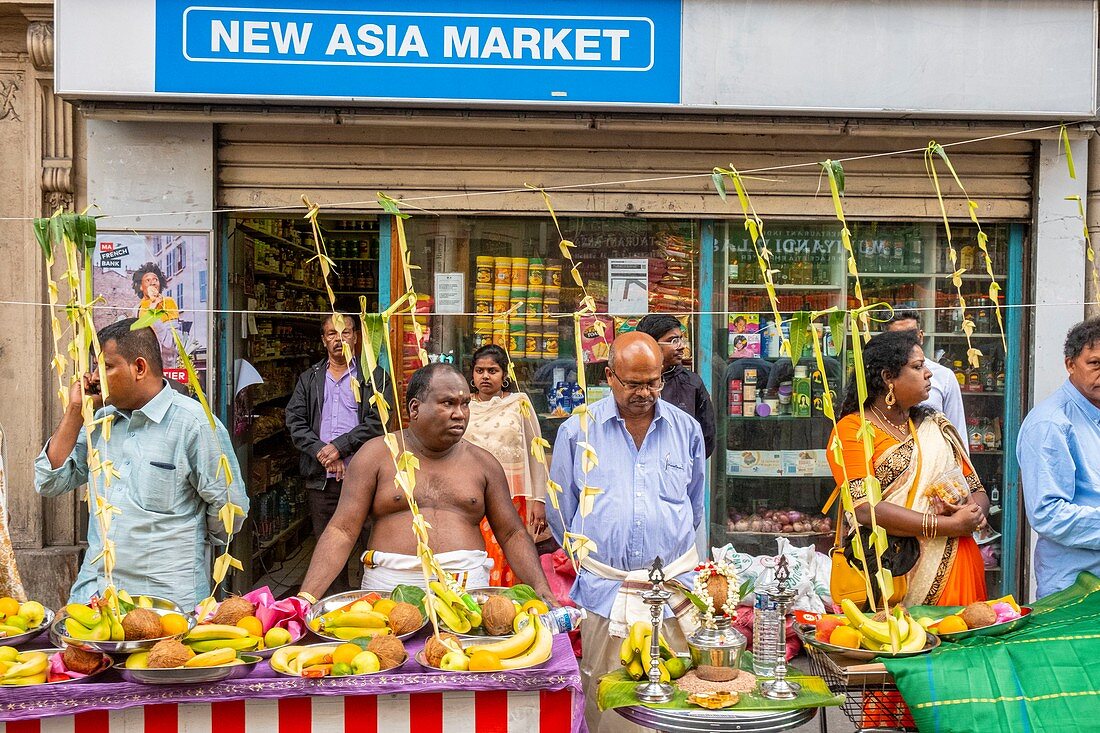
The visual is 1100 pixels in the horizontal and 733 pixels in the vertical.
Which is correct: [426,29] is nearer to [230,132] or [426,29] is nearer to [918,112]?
[230,132]

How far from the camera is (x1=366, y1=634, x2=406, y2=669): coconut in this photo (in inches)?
120

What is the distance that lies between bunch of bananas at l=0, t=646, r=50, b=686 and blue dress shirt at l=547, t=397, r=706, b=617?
6.00ft

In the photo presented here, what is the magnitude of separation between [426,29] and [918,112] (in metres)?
2.97

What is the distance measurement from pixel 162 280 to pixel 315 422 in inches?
49.3

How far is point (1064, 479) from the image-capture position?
391cm

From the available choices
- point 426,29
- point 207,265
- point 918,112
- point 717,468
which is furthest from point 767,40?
point 207,265

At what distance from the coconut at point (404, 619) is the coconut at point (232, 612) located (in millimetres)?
465

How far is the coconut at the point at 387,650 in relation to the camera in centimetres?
304

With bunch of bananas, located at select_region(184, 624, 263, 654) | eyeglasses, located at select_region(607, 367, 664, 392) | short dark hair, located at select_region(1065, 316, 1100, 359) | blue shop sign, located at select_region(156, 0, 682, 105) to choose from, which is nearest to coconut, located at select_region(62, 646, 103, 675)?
A: bunch of bananas, located at select_region(184, 624, 263, 654)

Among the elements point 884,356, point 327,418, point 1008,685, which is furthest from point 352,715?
point 327,418

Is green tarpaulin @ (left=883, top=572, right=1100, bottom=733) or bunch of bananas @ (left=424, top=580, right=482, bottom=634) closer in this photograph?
green tarpaulin @ (left=883, top=572, right=1100, bottom=733)

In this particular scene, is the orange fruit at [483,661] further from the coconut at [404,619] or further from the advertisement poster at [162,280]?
the advertisement poster at [162,280]

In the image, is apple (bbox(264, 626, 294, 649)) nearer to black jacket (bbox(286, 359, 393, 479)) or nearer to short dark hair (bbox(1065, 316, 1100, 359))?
black jacket (bbox(286, 359, 393, 479))

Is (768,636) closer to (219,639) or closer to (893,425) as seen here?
(893,425)
